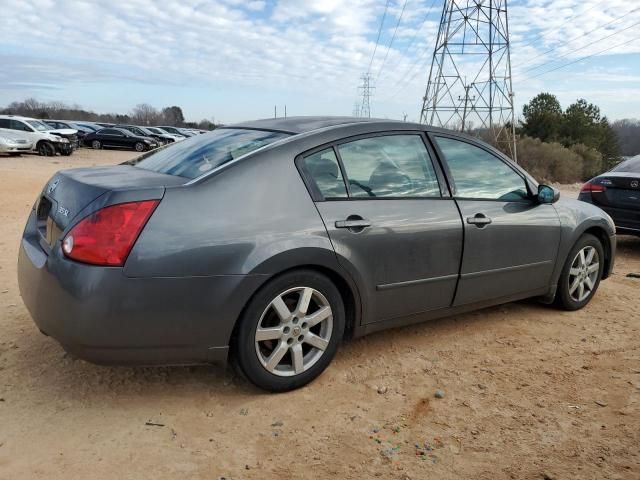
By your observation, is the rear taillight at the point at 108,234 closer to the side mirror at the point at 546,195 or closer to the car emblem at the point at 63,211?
the car emblem at the point at 63,211

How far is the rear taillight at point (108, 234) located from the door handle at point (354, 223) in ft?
3.50

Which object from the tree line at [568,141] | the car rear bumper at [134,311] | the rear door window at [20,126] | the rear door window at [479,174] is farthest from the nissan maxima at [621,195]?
the tree line at [568,141]

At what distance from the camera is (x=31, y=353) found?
366cm

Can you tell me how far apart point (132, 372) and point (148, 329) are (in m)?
0.79

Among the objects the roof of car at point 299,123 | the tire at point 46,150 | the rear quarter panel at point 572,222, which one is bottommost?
the tire at point 46,150

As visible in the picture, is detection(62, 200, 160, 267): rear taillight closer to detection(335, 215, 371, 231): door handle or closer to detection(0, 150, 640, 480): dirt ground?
detection(0, 150, 640, 480): dirt ground

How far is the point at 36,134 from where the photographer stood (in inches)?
969

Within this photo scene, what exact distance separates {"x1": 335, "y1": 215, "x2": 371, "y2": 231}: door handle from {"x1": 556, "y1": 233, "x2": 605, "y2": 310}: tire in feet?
7.22

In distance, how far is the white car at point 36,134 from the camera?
2414cm

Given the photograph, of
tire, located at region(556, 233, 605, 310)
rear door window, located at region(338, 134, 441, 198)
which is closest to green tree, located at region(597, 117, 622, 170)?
tire, located at region(556, 233, 605, 310)

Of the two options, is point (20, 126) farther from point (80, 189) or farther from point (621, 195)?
point (80, 189)

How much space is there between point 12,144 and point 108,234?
23.6 metres

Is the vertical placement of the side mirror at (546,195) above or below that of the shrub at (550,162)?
above

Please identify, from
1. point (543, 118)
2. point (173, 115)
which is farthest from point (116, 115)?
point (543, 118)
